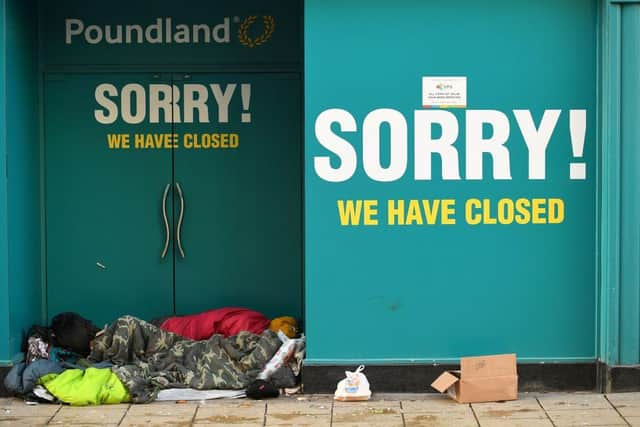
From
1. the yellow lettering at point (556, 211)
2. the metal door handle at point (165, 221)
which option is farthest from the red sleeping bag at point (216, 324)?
the yellow lettering at point (556, 211)

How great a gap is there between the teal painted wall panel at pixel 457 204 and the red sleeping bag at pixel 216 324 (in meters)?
0.82

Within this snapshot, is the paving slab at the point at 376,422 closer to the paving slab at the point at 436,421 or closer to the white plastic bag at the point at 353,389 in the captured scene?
the paving slab at the point at 436,421

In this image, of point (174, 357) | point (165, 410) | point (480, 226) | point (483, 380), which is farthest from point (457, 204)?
point (165, 410)

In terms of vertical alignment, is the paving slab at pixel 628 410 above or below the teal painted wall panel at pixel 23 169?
below

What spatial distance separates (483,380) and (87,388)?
263 cm

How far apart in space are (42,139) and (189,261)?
1453mm

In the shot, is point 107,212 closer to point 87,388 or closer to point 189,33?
point 189,33

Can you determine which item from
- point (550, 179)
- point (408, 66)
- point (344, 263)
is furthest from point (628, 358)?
point (408, 66)

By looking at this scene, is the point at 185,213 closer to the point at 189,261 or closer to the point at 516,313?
the point at 189,261

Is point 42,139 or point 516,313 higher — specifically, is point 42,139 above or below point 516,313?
above

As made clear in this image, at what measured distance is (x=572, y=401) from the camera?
23.4 ft

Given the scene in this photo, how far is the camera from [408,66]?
7277mm

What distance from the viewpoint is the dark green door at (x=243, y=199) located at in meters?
8.36

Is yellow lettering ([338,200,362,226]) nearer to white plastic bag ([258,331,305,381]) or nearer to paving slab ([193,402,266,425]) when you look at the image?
white plastic bag ([258,331,305,381])
